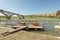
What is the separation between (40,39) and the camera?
1304cm

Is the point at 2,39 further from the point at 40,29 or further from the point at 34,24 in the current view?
the point at 34,24

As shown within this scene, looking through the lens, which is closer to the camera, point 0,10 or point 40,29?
point 40,29

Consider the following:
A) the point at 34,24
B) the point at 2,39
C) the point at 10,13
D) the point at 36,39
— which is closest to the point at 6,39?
the point at 2,39

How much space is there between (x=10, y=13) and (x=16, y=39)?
7943cm

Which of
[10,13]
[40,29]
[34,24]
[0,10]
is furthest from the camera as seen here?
[10,13]

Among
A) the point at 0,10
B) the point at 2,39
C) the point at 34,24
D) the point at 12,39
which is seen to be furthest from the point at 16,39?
the point at 0,10

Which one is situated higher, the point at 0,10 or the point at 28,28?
the point at 0,10

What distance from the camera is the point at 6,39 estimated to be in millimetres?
13258

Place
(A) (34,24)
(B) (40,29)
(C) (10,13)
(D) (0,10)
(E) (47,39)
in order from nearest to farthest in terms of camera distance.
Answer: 1. (E) (47,39)
2. (B) (40,29)
3. (A) (34,24)
4. (D) (0,10)
5. (C) (10,13)

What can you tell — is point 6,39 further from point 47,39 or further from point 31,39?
point 47,39

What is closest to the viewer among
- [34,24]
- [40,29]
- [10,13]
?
[40,29]

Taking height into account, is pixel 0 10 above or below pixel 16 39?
above

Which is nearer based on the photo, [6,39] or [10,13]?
[6,39]

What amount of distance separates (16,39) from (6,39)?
1.03 metres
